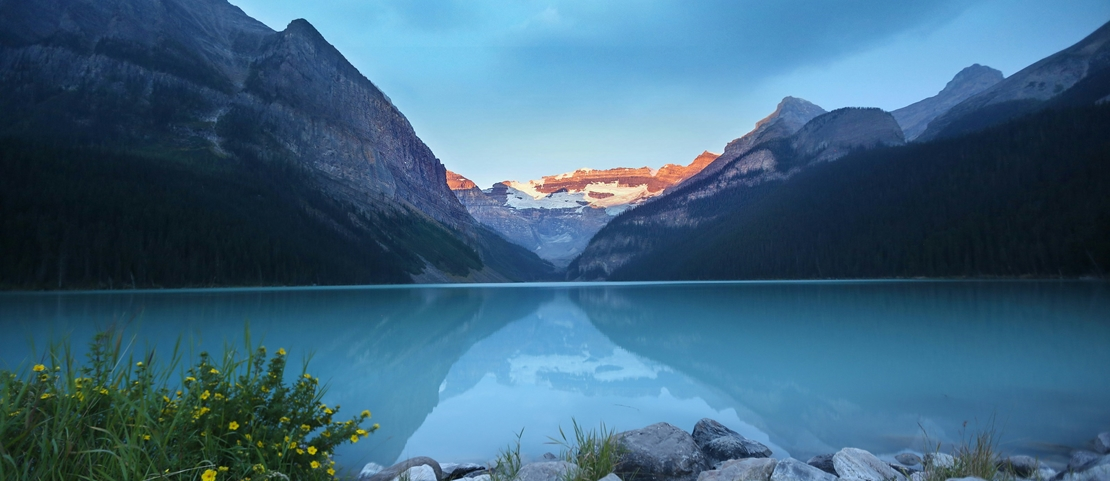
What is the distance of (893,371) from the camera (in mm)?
13828

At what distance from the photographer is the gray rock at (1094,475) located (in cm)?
526

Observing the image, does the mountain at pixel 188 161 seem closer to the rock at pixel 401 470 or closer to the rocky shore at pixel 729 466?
the rock at pixel 401 470

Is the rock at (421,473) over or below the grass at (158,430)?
below

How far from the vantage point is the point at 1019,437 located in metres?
8.41

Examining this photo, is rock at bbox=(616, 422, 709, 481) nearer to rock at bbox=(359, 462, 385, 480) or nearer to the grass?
rock at bbox=(359, 462, 385, 480)

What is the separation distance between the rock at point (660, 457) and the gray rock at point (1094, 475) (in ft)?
12.6

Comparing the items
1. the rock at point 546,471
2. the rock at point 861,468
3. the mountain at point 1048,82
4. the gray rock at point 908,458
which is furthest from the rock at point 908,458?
the mountain at point 1048,82

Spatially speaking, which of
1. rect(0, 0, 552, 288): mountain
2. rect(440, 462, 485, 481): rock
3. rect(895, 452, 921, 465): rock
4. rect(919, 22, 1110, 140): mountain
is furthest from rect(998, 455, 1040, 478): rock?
rect(919, 22, 1110, 140): mountain

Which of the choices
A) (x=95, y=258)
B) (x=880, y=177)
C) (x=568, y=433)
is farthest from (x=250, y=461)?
(x=880, y=177)

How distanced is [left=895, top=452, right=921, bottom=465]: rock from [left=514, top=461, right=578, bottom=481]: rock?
504 centimetres

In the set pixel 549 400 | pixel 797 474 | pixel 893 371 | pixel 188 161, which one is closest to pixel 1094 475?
pixel 797 474

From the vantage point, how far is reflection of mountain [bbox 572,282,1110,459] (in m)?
9.26

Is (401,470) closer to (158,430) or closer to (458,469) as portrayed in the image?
(458,469)

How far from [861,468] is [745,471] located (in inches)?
54.2
